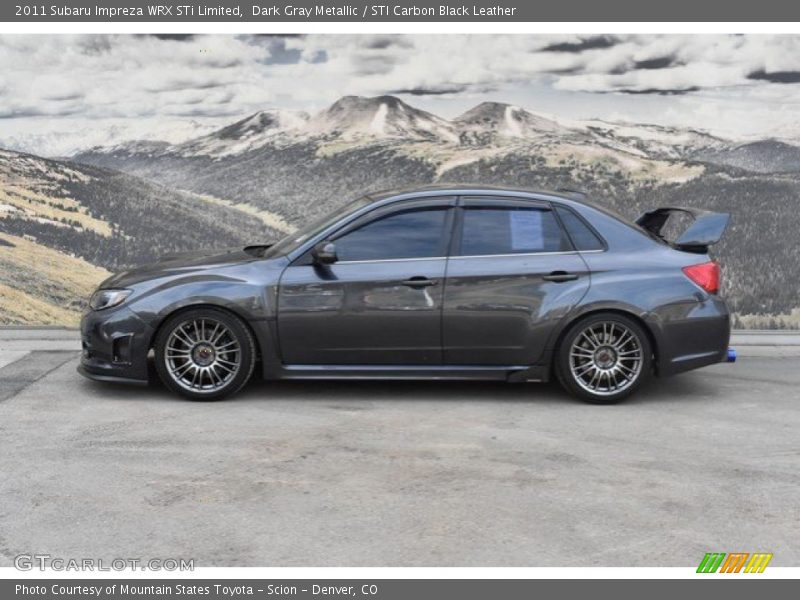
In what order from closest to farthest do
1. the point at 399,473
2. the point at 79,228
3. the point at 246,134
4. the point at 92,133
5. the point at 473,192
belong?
the point at 399,473
the point at 473,192
the point at 79,228
the point at 92,133
the point at 246,134

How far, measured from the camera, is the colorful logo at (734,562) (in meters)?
4.53

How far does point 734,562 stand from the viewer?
180 inches

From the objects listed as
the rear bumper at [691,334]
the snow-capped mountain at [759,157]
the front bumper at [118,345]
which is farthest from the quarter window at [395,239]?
the snow-capped mountain at [759,157]

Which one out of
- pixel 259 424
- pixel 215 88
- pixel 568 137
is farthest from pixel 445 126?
pixel 259 424

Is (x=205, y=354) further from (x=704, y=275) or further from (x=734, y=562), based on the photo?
(x=734, y=562)

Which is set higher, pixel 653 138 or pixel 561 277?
pixel 653 138

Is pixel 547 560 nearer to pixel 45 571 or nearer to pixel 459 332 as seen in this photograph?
pixel 45 571

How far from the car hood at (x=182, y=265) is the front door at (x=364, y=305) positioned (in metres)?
0.56

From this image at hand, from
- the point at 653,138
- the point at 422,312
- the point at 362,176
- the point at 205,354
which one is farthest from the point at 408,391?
the point at 653,138

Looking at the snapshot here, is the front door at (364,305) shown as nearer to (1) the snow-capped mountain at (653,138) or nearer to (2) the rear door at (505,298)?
(2) the rear door at (505,298)

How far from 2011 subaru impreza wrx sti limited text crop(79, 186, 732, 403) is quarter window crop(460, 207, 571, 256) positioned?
15 mm

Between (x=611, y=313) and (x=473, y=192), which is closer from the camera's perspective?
(x=611, y=313)

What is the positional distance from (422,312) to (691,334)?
1.88 metres

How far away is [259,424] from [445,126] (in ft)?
17.6
